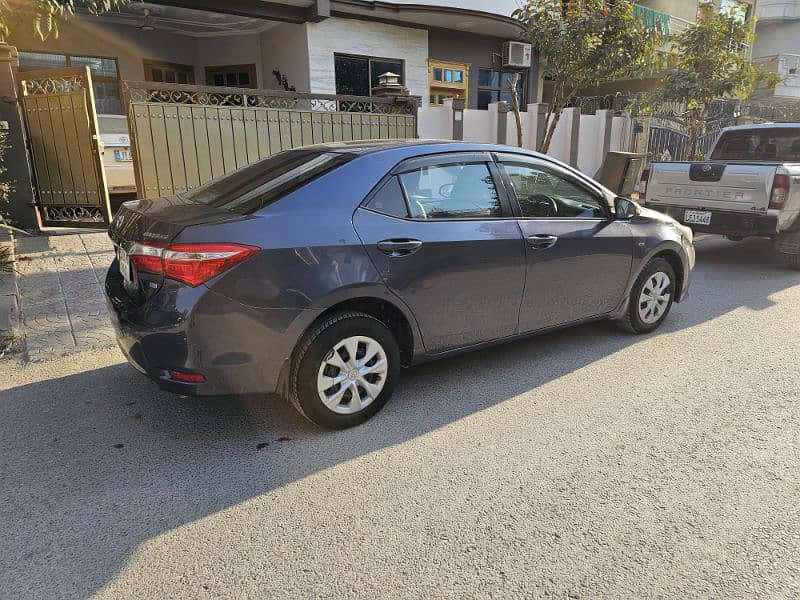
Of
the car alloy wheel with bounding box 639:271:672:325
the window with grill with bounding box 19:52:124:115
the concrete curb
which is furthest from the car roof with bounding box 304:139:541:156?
the window with grill with bounding box 19:52:124:115

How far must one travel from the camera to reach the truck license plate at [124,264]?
10.7ft

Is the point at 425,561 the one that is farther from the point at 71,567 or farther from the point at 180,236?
the point at 180,236

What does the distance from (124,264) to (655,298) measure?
4.18 metres

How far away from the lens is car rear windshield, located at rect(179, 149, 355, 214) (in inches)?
131

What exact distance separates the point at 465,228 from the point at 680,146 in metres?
13.9

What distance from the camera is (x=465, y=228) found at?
12.3 feet

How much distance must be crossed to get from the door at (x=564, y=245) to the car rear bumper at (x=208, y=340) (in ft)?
6.13

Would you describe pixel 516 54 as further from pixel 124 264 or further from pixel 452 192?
pixel 124 264

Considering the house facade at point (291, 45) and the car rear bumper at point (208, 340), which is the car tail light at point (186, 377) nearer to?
the car rear bumper at point (208, 340)

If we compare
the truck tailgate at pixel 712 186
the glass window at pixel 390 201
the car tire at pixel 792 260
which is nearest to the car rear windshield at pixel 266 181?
the glass window at pixel 390 201

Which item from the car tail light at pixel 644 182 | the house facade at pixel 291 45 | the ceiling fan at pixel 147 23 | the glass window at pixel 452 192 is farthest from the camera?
the house facade at pixel 291 45

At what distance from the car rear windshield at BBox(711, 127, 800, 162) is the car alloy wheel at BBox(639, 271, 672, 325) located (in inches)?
200

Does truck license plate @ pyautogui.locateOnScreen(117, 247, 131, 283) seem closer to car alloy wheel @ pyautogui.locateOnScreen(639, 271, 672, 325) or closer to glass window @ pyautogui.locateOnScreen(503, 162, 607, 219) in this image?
glass window @ pyautogui.locateOnScreen(503, 162, 607, 219)

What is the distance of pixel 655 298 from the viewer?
16.5 ft
